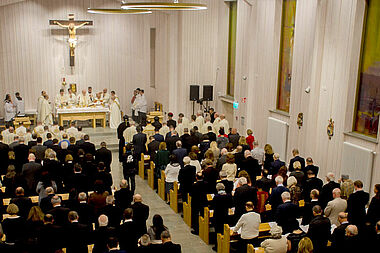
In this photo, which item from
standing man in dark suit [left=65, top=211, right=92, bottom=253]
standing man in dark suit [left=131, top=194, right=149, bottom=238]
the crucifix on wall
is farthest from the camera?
the crucifix on wall

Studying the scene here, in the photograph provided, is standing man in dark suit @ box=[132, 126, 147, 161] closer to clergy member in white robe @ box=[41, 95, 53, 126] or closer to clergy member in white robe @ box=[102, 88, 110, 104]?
clergy member in white robe @ box=[102, 88, 110, 104]

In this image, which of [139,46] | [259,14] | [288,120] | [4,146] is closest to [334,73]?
[288,120]

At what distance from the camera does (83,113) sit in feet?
59.4

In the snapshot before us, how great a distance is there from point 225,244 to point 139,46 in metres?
14.8

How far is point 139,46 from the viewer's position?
21344mm

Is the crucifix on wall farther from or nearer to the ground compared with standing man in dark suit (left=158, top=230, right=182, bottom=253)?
farther from the ground

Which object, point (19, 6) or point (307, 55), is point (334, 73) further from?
point (19, 6)

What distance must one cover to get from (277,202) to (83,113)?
37.1 ft

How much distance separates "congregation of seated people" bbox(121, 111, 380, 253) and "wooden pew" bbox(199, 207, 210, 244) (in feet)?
0.51

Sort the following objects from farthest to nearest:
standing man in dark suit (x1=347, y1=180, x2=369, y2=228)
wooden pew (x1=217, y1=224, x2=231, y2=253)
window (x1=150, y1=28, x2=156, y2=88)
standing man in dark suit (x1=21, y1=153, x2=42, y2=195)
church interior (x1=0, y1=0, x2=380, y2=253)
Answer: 1. window (x1=150, y1=28, x2=156, y2=88)
2. standing man in dark suit (x1=21, y1=153, x2=42, y2=195)
3. standing man in dark suit (x1=347, y1=180, x2=369, y2=228)
4. wooden pew (x1=217, y1=224, x2=231, y2=253)
5. church interior (x1=0, y1=0, x2=380, y2=253)

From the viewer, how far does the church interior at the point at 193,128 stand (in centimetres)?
779

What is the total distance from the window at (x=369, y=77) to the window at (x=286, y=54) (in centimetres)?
304

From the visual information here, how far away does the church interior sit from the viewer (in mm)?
7785

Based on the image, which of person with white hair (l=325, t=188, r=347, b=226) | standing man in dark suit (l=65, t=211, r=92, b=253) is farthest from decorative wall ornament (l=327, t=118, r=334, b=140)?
standing man in dark suit (l=65, t=211, r=92, b=253)
